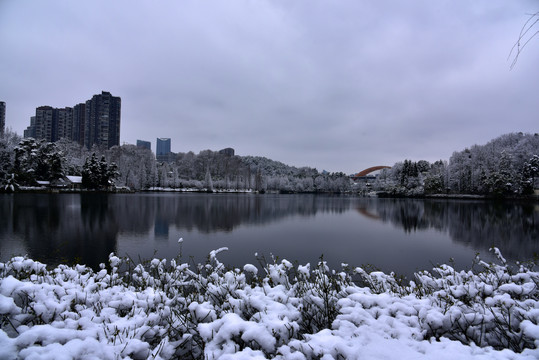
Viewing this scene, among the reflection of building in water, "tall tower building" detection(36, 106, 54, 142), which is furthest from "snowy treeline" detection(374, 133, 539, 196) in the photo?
"tall tower building" detection(36, 106, 54, 142)

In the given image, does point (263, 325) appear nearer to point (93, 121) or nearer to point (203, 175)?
point (203, 175)

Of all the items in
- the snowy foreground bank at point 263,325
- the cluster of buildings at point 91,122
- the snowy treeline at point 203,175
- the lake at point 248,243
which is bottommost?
the lake at point 248,243

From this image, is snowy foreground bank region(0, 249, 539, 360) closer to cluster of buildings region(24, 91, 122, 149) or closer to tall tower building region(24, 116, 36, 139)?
tall tower building region(24, 116, 36, 139)

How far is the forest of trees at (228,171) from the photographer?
4306 cm

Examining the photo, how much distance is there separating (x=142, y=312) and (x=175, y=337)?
407 millimetres

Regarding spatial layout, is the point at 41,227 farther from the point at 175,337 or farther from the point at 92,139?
the point at 92,139

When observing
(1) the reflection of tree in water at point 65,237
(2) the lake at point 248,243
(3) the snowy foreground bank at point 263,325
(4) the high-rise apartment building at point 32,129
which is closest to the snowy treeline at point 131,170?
(4) the high-rise apartment building at point 32,129

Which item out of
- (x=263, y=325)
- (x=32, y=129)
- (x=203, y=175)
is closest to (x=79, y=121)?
(x=32, y=129)

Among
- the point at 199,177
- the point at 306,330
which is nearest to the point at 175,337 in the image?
the point at 306,330

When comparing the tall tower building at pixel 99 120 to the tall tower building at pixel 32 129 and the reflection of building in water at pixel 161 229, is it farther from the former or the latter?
the reflection of building in water at pixel 161 229

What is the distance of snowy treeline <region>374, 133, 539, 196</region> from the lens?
44875mm

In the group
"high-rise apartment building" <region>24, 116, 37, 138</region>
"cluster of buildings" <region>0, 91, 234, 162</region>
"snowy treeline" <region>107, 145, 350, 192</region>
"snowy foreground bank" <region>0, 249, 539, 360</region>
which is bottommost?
"snowy foreground bank" <region>0, 249, 539, 360</region>

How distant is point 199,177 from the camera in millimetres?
88938

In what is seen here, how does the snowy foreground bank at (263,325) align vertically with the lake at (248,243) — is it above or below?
above
